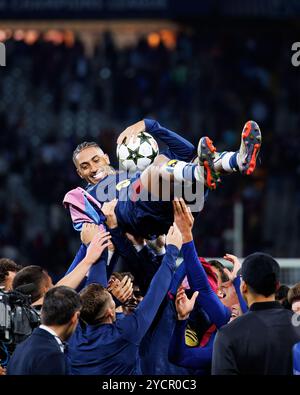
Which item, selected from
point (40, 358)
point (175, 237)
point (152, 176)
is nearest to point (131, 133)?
point (152, 176)

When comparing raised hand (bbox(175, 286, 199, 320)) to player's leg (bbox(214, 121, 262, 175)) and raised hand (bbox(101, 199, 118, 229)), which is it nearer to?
player's leg (bbox(214, 121, 262, 175))

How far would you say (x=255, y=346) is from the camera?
583 centimetres

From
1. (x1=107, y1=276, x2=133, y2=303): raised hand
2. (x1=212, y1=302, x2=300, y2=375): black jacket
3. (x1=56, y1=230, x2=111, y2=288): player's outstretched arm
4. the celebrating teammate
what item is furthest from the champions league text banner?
(x1=212, y1=302, x2=300, y2=375): black jacket

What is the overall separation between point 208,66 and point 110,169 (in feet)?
50.9

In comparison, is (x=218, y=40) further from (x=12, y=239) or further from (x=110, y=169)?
(x=110, y=169)

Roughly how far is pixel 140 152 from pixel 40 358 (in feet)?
8.71

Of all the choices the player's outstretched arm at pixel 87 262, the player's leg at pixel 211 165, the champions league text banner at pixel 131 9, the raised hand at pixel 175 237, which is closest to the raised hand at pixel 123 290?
the player's outstretched arm at pixel 87 262

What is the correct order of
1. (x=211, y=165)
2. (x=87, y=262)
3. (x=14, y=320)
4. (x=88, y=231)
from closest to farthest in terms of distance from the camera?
(x=14, y=320)
(x=211, y=165)
(x=87, y=262)
(x=88, y=231)

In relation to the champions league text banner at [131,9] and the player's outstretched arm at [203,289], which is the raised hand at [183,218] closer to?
the player's outstretched arm at [203,289]

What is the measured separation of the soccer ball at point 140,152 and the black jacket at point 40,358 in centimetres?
239

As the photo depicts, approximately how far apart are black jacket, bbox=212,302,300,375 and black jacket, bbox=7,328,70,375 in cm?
86

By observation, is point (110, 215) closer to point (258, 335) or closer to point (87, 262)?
point (87, 262)

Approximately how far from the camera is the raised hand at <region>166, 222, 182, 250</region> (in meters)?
7.11

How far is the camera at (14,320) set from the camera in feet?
21.8
